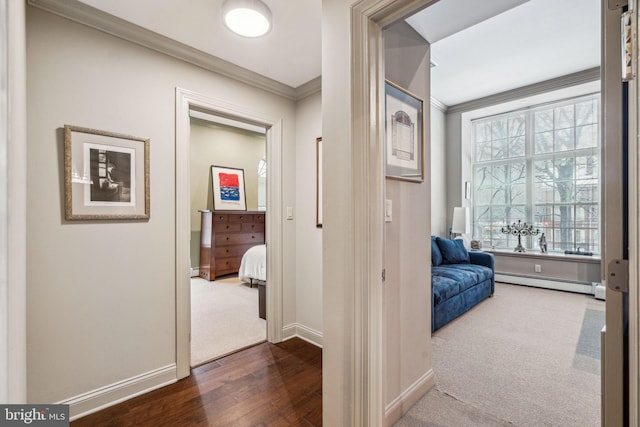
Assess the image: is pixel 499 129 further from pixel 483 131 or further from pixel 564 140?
pixel 564 140

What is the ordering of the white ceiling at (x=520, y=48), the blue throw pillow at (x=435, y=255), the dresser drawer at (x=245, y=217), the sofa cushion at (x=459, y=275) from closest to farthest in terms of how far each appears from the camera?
the white ceiling at (x=520, y=48), the sofa cushion at (x=459, y=275), the blue throw pillow at (x=435, y=255), the dresser drawer at (x=245, y=217)

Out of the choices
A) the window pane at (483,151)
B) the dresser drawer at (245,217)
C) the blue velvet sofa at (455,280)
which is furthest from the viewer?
the window pane at (483,151)

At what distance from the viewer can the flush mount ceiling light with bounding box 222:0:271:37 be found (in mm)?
1652

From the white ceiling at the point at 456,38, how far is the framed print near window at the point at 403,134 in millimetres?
534

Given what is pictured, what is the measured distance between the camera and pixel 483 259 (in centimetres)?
405

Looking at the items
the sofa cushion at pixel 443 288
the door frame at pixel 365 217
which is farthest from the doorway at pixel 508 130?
the door frame at pixel 365 217

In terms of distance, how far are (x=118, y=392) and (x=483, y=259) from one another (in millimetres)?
4328

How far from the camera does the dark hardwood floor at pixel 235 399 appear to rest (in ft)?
5.46

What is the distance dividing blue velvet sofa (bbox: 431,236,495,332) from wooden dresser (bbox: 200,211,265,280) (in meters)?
3.30

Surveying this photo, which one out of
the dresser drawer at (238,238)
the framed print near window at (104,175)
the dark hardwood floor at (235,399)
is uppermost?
the framed print near window at (104,175)

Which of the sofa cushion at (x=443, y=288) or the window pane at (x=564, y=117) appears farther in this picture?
the window pane at (x=564, y=117)

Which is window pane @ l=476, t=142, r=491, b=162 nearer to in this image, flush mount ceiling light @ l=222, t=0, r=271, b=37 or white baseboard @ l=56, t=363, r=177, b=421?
flush mount ceiling light @ l=222, t=0, r=271, b=37

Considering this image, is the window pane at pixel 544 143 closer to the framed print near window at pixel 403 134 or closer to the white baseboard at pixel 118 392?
the framed print near window at pixel 403 134

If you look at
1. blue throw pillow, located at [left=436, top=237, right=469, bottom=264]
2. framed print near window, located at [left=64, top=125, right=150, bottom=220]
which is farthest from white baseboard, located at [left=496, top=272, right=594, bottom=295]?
framed print near window, located at [left=64, top=125, right=150, bottom=220]
